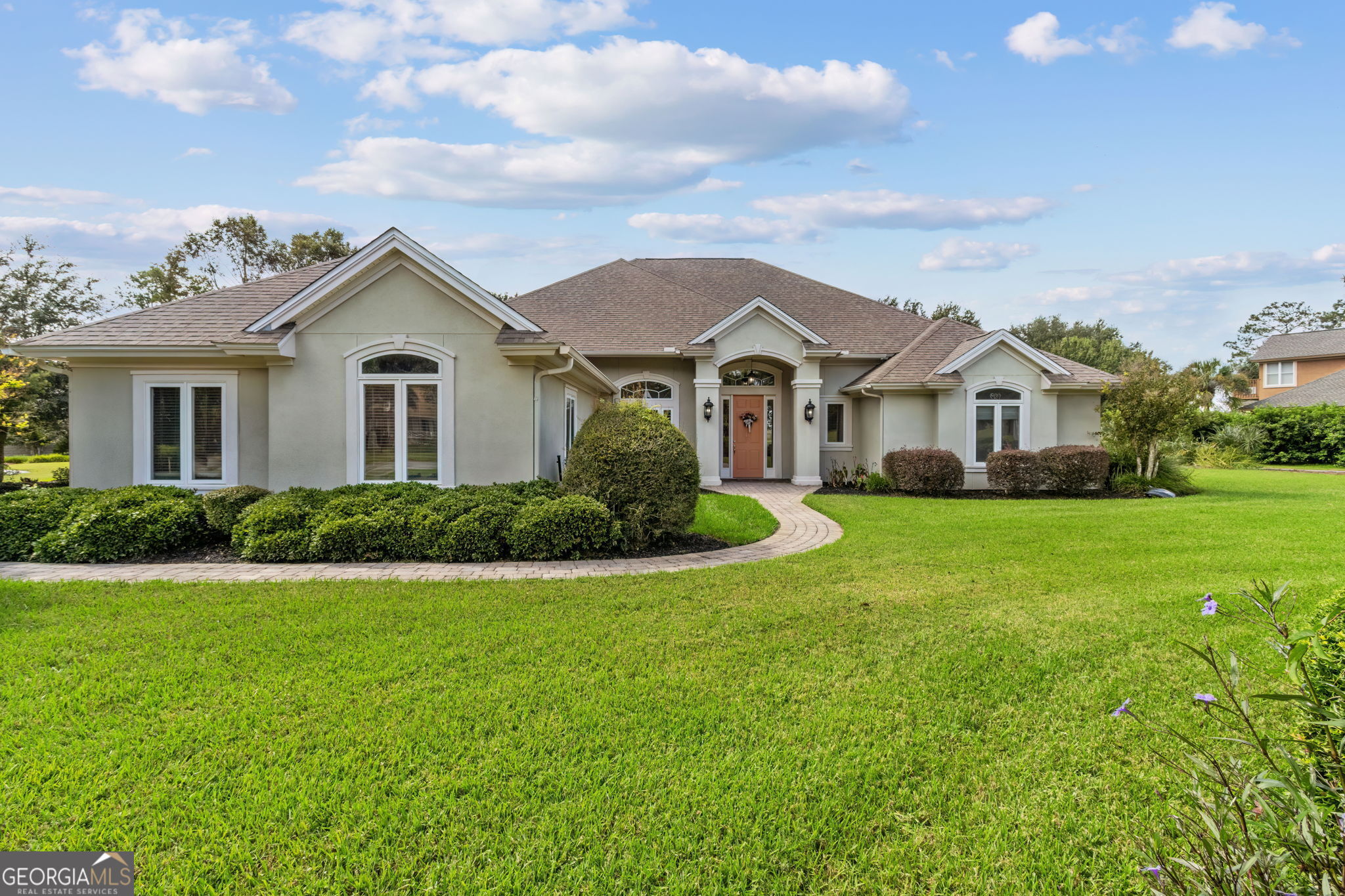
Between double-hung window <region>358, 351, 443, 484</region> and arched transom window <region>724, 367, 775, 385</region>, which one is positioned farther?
arched transom window <region>724, 367, 775, 385</region>

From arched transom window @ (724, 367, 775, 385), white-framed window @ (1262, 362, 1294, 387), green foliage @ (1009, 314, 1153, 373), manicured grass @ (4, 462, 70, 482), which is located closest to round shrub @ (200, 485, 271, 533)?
manicured grass @ (4, 462, 70, 482)

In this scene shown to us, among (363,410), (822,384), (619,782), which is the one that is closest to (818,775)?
(619,782)

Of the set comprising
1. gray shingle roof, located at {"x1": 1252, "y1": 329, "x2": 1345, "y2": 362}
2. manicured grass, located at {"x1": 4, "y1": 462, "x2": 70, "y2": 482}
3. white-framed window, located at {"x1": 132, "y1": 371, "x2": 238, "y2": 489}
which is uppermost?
gray shingle roof, located at {"x1": 1252, "y1": 329, "x2": 1345, "y2": 362}

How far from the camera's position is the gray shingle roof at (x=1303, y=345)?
4128 centimetres

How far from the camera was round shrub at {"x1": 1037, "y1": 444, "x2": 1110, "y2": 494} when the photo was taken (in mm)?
16781

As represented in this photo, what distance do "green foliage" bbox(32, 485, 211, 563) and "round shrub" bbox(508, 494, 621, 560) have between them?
5.13 metres

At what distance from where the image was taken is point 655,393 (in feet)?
66.6

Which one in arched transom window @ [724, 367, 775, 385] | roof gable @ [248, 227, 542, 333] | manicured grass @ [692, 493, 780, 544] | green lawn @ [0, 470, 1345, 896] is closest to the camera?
green lawn @ [0, 470, 1345, 896]

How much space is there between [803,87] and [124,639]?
50.9 ft

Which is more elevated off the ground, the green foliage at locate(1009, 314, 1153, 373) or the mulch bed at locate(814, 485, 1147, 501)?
the green foliage at locate(1009, 314, 1153, 373)

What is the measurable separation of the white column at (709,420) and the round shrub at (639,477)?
29.0ft

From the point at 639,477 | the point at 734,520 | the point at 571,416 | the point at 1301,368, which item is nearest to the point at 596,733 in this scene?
the point at 639,477

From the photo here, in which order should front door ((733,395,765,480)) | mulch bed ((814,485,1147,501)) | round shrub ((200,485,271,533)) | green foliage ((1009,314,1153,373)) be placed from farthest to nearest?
green foliage ((1009,314,1153,373))
front door ((733,395,765,480))
mulch bed ((814,485,1147,501))
round shrub ((200,485,271,533))

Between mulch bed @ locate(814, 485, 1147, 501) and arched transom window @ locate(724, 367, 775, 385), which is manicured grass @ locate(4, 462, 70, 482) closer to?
arched transom window @ locate(724, 367, 775, 385)
